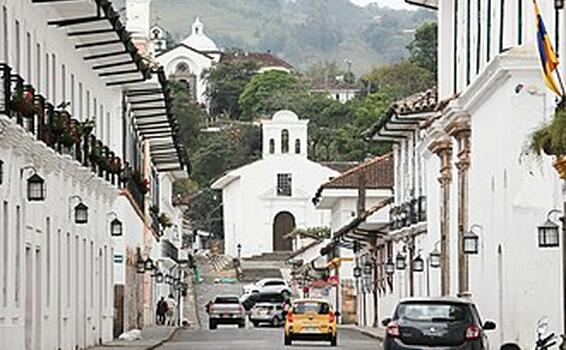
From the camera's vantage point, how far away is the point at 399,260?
59.6 m

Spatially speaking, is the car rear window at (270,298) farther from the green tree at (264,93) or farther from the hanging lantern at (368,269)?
the green tree at (264,93)

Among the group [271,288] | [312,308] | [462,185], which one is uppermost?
[462,185]

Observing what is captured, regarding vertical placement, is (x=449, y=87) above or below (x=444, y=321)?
above

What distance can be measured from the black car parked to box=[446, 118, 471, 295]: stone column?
1170 cm

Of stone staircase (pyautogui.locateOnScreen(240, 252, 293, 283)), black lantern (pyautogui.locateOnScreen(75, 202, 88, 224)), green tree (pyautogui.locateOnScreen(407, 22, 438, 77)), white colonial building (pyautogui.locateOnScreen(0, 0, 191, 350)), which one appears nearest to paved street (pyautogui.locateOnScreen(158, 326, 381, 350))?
white colonial building (pyautogui.locateOnScreen(0, 0, 191, 350))

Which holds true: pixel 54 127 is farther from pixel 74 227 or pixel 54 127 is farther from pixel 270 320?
pixel 270 320

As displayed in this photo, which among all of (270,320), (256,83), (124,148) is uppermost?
(256,83)

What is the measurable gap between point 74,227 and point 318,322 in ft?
36.9

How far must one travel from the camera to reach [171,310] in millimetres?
82125

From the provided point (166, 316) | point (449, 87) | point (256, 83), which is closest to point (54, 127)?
point (449, 87)

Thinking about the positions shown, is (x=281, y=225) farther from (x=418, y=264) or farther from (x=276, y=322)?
(x=418, y=264)

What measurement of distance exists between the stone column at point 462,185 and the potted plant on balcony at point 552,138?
17.1 metres

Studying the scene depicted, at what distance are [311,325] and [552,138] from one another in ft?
89.9

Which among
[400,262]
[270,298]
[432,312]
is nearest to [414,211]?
[400,262]
